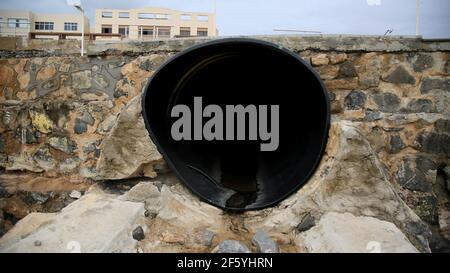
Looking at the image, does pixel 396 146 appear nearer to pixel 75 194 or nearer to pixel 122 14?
pixel 75 194

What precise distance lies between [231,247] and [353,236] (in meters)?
0.71

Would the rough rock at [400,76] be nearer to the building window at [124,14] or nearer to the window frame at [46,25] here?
the building window at [124,14]

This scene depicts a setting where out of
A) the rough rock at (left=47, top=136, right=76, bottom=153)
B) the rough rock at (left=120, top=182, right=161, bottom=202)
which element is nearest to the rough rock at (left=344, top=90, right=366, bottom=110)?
the rough rock at (left=120, top=182, right=161, bottom=202)

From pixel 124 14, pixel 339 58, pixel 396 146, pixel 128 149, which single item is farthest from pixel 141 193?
pixel 124 14

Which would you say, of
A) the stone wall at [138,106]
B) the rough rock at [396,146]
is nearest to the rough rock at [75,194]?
the stone wall at [138,106]

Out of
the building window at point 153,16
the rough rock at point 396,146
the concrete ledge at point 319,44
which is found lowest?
the rough rock at point 396,146

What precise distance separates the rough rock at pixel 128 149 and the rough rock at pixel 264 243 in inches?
34.1

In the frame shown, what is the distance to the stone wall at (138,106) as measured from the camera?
2963 mm

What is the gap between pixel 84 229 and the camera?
85.6 inches

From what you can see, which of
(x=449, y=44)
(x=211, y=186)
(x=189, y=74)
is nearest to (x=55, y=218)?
(x=211, y=186)

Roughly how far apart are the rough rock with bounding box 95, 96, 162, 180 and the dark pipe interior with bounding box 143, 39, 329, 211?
87 mm

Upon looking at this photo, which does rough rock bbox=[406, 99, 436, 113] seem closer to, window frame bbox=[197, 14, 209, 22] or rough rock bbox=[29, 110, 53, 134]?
rough rock bbox=[29, 110, 53, 134]

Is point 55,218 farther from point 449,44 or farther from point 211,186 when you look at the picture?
point 449,44

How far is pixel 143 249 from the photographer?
220cm
